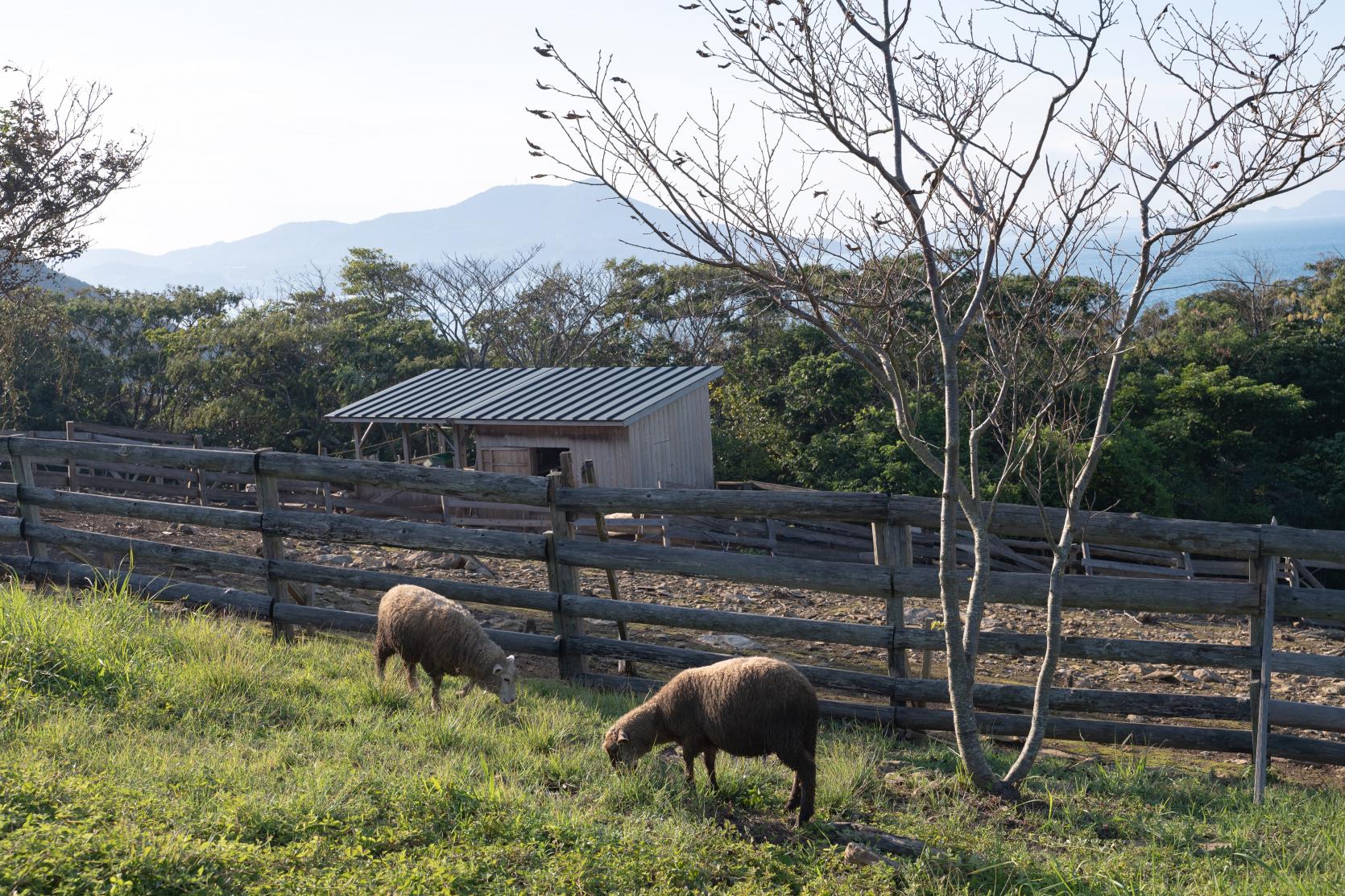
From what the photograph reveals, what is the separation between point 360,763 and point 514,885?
1.50 metres

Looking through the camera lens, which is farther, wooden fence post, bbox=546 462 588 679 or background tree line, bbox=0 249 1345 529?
background tree line, bbox=0 249 1345 529

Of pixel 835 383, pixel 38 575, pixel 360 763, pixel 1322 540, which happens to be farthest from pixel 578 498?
pixel 835 383

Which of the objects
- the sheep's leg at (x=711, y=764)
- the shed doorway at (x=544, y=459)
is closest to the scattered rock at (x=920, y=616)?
the sheep's leg at (x=711, y=764)

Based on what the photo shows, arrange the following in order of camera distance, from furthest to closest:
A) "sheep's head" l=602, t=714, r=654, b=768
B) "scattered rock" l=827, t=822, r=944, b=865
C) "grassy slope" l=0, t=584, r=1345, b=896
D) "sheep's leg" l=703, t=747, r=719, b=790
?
"sheep's head" l=602, t=714, r=654, b=768
"sheep's leg" l=703, t=747, r=719, b=790
"scattered rock" l=827, t=822, r=944, b=865
"grassy slope" l=0, t=584, r=1345, b=896

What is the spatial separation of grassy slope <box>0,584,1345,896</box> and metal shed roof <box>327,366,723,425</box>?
1517 cm

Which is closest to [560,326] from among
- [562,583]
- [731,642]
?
[731,642]

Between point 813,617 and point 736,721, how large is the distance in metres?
9.30

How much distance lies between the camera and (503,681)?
644 cm

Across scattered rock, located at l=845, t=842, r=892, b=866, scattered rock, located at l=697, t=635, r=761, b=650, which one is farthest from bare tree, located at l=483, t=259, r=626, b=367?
scattered rock, located at l=845, t=842, r=892, b=866

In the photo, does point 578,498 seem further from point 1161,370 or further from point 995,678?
point 1161,370

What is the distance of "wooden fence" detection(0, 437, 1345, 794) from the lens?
19.6 feet

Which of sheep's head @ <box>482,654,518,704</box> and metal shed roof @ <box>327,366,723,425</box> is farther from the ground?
metal shed roof @ <box>327,366,723,425</box>

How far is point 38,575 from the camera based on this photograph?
29.8ft

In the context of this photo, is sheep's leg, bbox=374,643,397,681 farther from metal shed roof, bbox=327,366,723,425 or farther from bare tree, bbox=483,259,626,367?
bare tree, bbox=483,259,626,367
